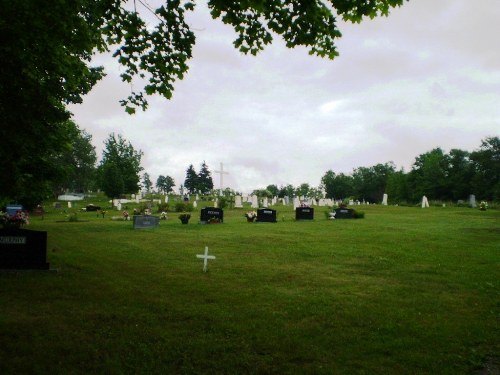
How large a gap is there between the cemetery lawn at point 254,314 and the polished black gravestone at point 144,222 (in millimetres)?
8905

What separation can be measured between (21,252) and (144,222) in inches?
470

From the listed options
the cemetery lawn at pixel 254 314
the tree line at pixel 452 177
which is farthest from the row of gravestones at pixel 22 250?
the tree line at pixel 452 177

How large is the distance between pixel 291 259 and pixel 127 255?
516cm

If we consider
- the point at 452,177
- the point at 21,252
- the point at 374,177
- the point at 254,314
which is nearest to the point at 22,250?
the point at 21,252

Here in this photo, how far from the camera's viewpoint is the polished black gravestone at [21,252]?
371 inches

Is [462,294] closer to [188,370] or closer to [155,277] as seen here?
[188,370]

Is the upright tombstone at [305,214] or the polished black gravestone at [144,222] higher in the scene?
the upright tombstone at [305,214]

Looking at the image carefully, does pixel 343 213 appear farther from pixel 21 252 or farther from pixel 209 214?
pixel 21 252

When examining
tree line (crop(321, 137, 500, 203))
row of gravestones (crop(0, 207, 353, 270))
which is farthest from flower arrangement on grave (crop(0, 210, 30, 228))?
tree line (crop(321, 137, 500, 203))

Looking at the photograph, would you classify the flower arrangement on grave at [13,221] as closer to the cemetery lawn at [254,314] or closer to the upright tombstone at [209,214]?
the cemetery lawn at [254,314]

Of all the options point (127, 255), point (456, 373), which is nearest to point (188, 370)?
point (456, 373)

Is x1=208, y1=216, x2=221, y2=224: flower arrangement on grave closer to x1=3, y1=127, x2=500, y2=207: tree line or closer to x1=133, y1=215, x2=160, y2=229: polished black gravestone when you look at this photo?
x1=133, y1=215, x2=160, y2=229: polished black gravestone

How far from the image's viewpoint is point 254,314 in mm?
6309

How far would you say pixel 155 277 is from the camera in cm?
895
